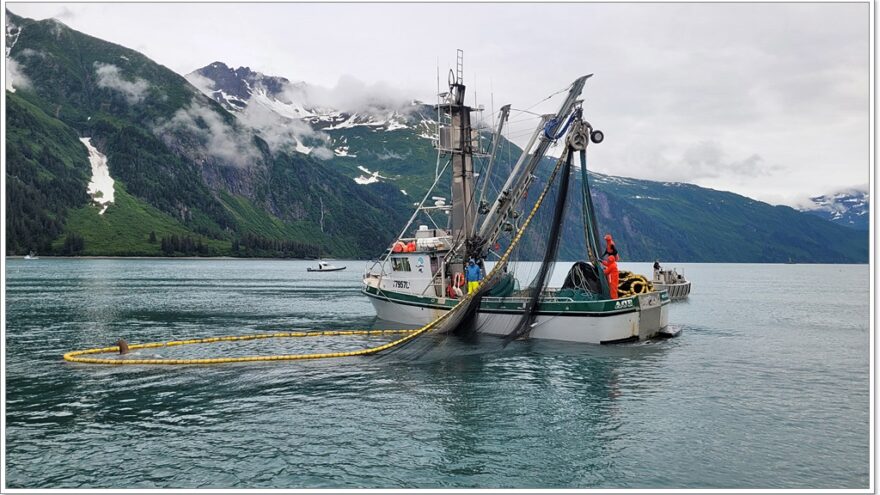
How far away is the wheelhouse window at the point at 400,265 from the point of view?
44.9m

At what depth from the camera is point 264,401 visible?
2289cm

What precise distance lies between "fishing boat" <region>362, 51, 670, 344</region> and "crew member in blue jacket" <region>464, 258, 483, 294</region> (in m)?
0.94

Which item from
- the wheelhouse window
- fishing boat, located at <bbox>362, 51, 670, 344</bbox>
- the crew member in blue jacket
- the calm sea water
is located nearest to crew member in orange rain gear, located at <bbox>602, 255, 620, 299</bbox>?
fishing boat, located at <bbox>362, 51, 670, 344</bbox>

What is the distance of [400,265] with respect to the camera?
45469mm

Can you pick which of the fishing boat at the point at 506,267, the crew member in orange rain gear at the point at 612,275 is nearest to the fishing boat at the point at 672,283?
the fishing boat at the point at 506,267

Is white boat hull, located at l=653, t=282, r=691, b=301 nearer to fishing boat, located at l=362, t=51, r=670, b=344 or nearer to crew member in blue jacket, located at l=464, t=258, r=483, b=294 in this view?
fishing boat, located at l=362, t=51, r=670, b=344

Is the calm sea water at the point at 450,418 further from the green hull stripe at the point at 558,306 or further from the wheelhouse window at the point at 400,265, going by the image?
the wheelhouse window at the point at 400,265

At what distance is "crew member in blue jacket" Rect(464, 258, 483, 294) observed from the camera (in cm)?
3931

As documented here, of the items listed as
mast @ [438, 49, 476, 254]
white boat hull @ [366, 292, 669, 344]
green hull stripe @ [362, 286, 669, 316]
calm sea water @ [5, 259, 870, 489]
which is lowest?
calm sea water @ [5, 259, 870, 489]

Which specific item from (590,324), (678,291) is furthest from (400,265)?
(678,291)

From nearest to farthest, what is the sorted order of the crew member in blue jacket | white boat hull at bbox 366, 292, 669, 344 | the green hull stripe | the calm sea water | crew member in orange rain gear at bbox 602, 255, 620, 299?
the calm sea water < crew member in orange rain gear at bbox 602, 255, 620, 299 < the green hull stripe < white boat hull at bbox 366, 292, 669, 344 < the crew member in blue jacket

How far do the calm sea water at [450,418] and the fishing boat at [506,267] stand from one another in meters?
1.58

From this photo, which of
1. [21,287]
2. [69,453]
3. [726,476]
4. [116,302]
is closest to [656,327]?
[726,476]

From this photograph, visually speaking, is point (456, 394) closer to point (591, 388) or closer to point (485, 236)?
point (591, 388)
